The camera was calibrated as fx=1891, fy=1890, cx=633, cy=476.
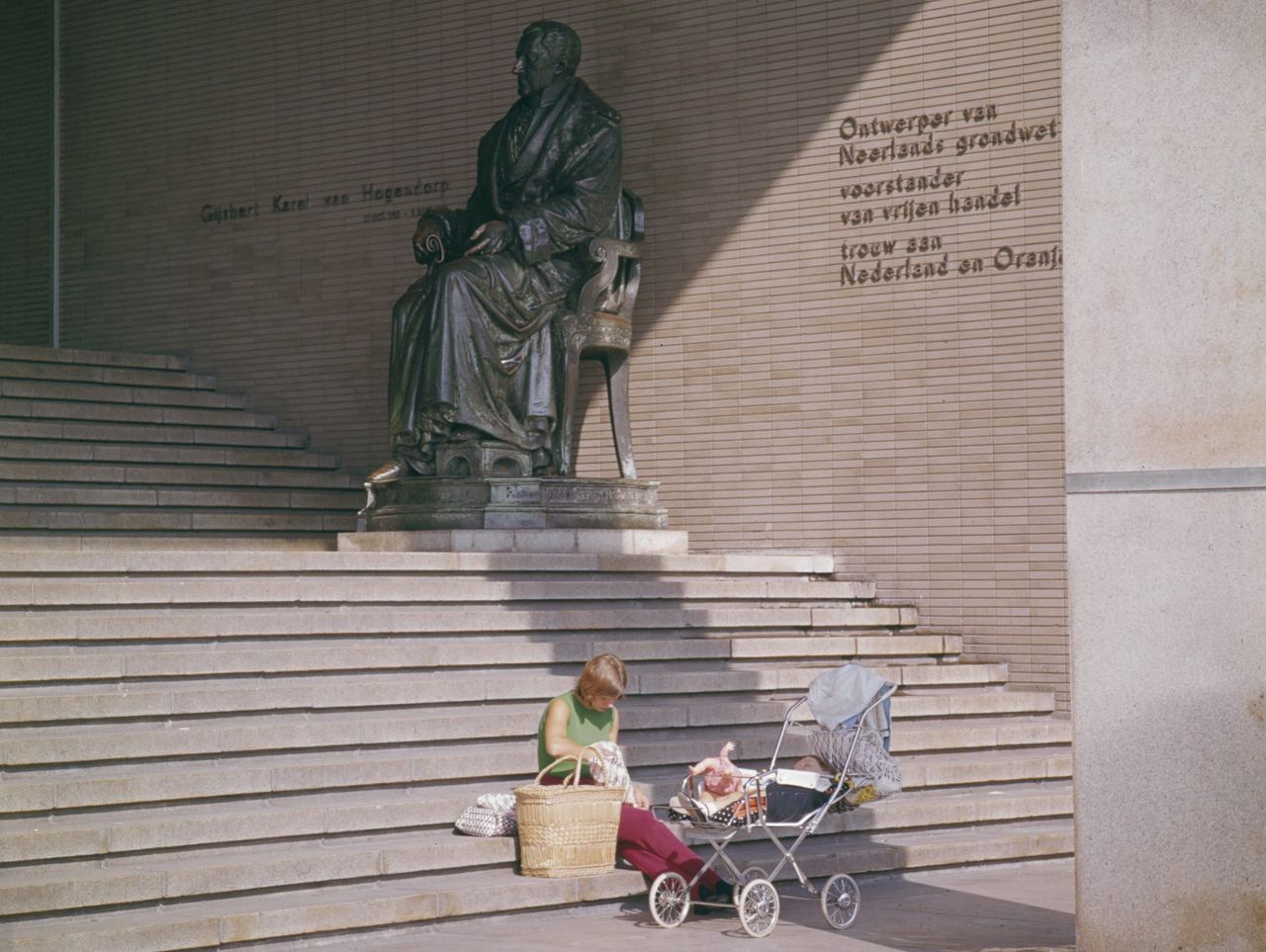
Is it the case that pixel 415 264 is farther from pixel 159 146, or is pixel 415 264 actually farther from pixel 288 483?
pixel 159 146

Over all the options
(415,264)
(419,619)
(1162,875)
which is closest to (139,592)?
(419,619)

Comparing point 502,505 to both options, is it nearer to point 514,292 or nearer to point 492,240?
point 514,292

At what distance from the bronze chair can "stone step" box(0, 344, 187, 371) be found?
3.19 meters

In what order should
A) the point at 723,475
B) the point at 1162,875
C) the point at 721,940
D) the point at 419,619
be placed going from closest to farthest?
the point at 1162,875 < the point at 721,940 < the point at 419,619 < the point at 723,475

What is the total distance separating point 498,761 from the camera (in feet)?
23.2

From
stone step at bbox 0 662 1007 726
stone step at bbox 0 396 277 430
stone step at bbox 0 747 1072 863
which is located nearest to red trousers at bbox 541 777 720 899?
stone step at bbox 0 747 1072 863

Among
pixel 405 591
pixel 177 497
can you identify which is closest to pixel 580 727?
pixel 405 591

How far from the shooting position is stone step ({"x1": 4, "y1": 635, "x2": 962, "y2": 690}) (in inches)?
260

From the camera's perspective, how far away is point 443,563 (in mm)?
8531

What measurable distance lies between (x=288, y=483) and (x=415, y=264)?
1581 millimetres

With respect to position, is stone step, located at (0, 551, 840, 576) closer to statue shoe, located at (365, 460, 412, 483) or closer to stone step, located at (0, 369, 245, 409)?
statue shoe, located at (365, 460, 412, 483)

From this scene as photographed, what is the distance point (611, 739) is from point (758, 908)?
3.07 ft

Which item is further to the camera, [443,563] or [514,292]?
[514,292]

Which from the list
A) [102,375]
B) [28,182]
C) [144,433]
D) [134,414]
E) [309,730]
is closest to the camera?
[309,730]
